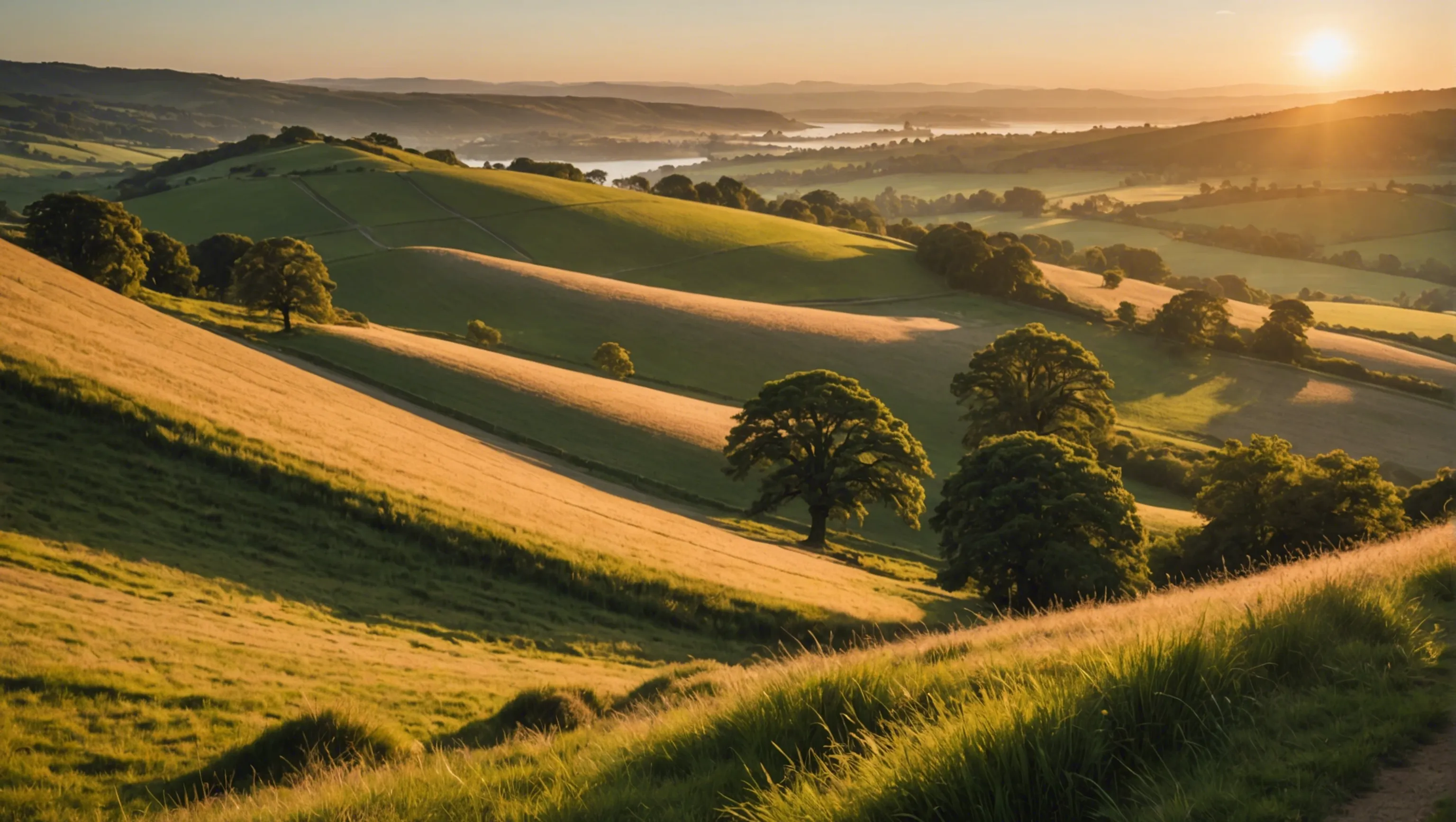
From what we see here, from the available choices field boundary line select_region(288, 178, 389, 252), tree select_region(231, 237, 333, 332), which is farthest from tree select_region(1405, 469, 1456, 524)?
field boundary line select_region(288, 178, 389, 252)

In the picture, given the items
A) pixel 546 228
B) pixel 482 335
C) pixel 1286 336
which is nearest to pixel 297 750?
pixel 482 335

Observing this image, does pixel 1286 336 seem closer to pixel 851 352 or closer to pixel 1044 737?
pixel 851 352

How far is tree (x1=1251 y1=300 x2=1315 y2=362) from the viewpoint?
→ 10144 centimetres

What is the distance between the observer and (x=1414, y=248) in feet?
586

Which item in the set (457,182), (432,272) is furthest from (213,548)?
(457,182)

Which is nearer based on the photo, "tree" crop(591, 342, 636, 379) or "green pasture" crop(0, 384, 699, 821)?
"green pasture" crop(0, 384, 699, 821)

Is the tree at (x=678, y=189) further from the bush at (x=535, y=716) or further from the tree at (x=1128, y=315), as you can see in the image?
the bush at (x=535, y=716)

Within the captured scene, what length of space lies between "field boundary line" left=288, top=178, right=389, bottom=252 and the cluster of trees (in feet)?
138

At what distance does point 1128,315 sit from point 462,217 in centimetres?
9482

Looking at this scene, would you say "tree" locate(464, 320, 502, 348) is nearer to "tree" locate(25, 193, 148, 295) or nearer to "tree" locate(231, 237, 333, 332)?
"tree" locate(231, 237, 333, 332)

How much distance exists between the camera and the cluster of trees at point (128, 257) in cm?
7112

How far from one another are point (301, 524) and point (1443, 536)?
28566 mm

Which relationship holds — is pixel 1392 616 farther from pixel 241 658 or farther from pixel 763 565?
pixel 763 565

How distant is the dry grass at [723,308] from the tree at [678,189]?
252ft
